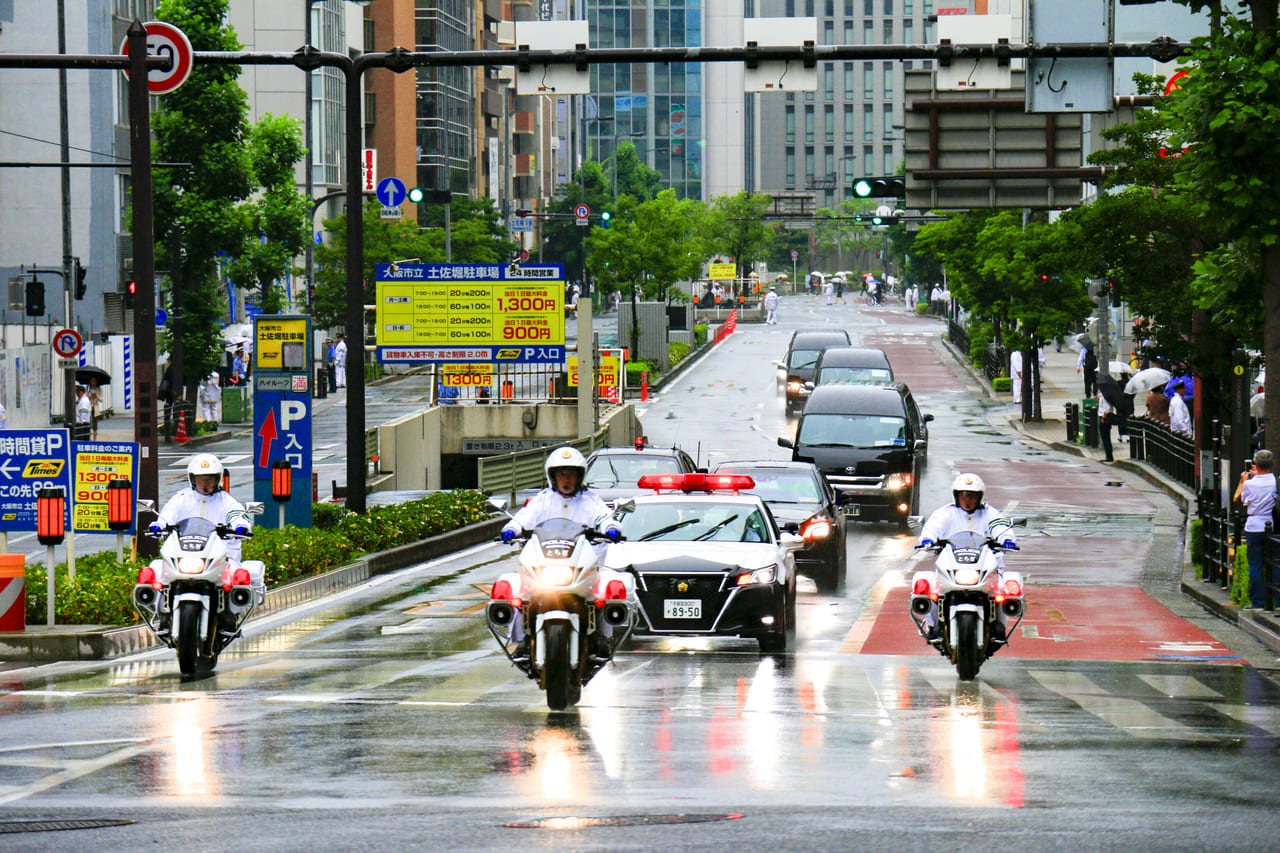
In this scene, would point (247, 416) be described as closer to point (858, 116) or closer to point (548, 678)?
point (548, 678)

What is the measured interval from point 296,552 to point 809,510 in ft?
20.4

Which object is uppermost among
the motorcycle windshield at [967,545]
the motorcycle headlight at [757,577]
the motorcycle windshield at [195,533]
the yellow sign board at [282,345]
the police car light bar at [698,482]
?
the yellow sign board at [282,345]

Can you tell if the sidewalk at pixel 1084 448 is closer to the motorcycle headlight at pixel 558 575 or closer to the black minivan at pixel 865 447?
the black minivan at pixel 865 447

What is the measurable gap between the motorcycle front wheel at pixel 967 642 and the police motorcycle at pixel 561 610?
9.77 feet

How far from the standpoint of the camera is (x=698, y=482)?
17.2 meters

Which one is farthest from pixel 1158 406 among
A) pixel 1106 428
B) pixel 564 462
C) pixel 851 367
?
pixel 564 462

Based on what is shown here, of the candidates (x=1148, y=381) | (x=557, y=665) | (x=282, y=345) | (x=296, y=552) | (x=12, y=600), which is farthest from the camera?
(x=1148, y=381)

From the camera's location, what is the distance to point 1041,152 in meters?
28.3

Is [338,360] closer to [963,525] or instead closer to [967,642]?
[963,525]

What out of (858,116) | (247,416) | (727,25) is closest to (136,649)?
(247,416)

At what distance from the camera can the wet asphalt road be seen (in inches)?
310

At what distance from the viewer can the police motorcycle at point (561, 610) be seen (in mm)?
11617

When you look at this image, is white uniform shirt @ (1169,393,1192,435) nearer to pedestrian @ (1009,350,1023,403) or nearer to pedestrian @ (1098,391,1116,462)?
pedestrian @ (1098,391,1116,462)

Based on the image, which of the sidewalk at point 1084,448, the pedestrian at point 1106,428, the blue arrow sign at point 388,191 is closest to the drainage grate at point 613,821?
the sidewalk at point 1084,448
